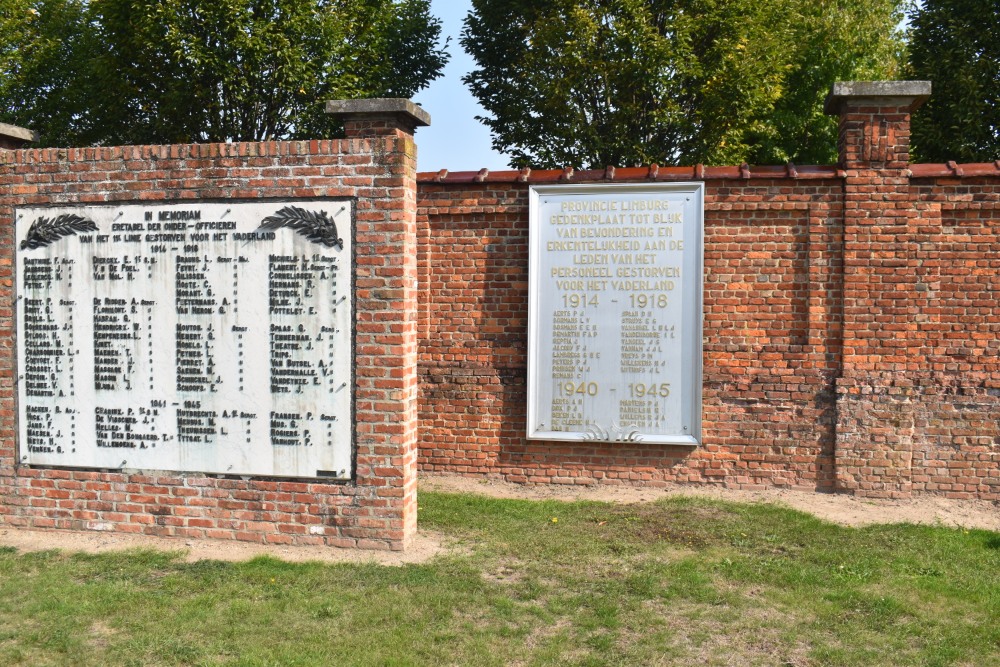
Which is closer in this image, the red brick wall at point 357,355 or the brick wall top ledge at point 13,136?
the red brick wall at point 357,355

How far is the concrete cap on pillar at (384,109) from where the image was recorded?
23.8 ft

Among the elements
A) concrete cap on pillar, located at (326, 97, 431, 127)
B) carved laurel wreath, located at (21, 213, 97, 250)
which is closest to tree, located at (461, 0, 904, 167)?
concrete cap on pillar, located at (326, 97, 431, 127)

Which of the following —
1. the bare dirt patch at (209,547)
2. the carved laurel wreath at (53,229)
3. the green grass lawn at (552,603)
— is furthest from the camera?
the carved laurel wreath at (53,229)

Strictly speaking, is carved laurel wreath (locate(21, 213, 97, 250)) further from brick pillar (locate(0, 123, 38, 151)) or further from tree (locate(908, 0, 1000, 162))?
tree (locate(908, 0, 1000, 162))

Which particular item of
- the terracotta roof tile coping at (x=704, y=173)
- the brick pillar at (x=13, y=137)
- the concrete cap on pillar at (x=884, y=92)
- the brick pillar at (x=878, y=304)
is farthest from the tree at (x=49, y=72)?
the brick pillar at (x=878, y=304)

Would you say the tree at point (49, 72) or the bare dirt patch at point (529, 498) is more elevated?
the tree at point (49, 72)

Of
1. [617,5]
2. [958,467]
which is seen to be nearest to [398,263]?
[958,467]

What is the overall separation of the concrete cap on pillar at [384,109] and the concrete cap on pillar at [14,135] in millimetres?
2481

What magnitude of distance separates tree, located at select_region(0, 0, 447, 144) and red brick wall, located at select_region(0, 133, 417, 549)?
20.6ft

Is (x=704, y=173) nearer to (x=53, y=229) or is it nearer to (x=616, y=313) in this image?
(x=616, y=313)

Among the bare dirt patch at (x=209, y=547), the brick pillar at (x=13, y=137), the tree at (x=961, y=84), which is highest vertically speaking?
the tree at (x=961, y=84)

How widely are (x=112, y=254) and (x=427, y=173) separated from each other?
328 centimetres

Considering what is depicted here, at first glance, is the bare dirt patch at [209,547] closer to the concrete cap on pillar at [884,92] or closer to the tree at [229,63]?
the concrete cap on pillar at [884,92]

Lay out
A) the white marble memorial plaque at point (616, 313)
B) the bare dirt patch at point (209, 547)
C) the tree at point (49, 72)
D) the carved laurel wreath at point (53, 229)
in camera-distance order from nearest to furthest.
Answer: the bare dirt patch at point (209, 547) → the carved laurel wreath at point (53, 229) → the white marble memorial plaque at point (616, 313) → the tree at point (49, 72)
